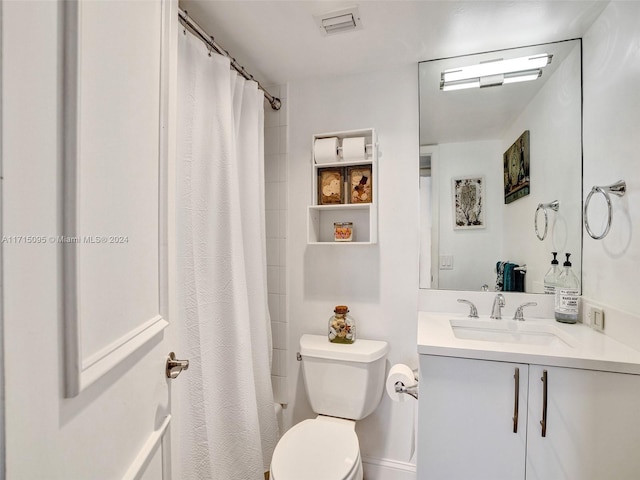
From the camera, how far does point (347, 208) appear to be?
1.76 meters

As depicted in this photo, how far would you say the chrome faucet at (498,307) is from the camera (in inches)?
56.9

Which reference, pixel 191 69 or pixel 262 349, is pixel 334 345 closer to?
pixel 262 349

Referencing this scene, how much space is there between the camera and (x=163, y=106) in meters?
0.78

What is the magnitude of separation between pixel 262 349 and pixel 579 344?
1300 mm

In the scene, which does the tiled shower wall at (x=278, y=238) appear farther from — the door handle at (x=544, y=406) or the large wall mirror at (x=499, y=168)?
the door handle at (x=544, y=406)

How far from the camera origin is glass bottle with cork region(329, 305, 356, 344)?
1652 mm

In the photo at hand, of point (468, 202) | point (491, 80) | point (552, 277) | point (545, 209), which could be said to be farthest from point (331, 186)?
point (552, 277)

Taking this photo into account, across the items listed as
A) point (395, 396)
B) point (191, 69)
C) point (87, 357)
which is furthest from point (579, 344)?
point (191, 69)

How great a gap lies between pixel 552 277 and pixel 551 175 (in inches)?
19.4

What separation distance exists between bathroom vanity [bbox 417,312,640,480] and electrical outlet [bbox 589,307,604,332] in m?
0.10

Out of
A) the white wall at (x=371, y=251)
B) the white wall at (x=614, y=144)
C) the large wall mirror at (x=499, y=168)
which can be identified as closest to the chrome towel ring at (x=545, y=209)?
the large wall mirror at (x=499, y=168)

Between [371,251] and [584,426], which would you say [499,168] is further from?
Answer: [584,426]

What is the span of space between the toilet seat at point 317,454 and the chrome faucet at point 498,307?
85cm

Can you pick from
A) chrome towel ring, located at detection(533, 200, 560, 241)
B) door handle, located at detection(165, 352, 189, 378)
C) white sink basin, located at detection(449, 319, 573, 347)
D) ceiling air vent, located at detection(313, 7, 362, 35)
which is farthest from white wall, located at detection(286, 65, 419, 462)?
door handle, located at detection(165, 352, 189, 378)
